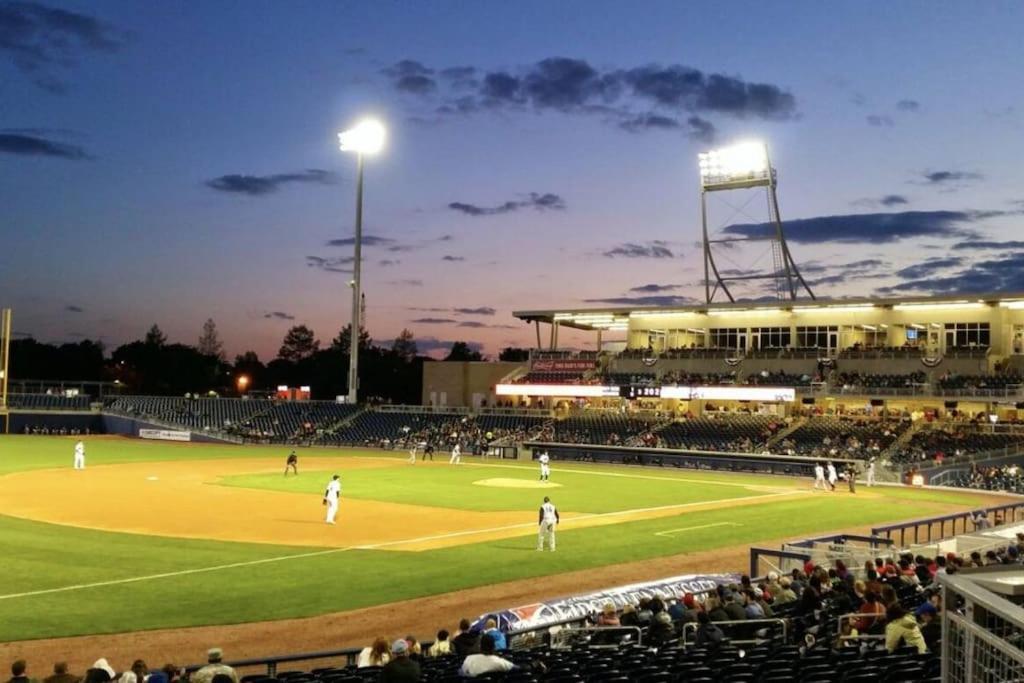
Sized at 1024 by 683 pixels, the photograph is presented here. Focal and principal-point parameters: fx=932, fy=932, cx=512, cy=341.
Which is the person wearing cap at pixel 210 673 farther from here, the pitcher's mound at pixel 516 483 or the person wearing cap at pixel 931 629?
the pitcher's mound at pixel 516 483

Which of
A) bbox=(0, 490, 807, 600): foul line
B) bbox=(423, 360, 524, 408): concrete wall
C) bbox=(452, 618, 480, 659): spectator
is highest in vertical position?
bbox=(423, 360, 524, 408): concrete wall

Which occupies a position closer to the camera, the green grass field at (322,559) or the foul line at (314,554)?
the green grass field at (322,559)

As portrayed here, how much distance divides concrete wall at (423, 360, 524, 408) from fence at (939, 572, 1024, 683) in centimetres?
8393

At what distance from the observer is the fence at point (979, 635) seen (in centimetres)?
321

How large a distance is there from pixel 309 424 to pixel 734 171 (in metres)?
39.8

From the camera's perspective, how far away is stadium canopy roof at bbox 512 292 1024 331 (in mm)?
61625

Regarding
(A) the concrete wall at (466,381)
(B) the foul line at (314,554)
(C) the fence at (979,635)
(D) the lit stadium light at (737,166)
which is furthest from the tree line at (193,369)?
(C) the fence at (979,635)

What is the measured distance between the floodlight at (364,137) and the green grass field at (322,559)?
35.8m

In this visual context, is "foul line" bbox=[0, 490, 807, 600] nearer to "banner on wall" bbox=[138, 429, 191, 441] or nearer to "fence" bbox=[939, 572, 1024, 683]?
"fence" bbox=[939, 572, 1024, 683]

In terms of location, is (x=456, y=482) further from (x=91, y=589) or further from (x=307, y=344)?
(x=307, y=344)

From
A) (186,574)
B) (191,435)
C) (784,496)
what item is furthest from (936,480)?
(191,435)

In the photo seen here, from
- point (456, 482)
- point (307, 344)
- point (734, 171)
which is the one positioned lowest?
point (456, 482)

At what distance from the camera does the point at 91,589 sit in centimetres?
1967

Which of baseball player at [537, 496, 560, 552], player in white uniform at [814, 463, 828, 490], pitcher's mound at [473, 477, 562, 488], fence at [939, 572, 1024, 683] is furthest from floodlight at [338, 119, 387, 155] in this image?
fence at [939, 572, 1024, 683]
